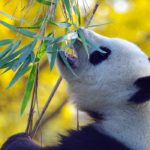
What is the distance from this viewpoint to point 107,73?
4297mm

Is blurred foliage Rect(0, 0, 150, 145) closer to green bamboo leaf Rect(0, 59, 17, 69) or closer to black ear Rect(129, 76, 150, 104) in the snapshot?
black ear Rect(129, 76, 150, 104)

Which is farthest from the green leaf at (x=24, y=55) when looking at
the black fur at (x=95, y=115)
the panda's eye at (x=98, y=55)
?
the black fur at (x=95, y=115)

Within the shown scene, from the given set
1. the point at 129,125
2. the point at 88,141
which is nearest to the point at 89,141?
the point at 88,141

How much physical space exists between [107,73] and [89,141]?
44 centimetres

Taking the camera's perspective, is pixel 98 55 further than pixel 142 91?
Yes

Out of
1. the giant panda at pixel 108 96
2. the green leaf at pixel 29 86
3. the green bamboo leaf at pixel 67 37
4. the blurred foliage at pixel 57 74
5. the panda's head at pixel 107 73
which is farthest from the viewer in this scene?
the blurred foliage at pixel 57 74

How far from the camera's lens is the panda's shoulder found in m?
4.09

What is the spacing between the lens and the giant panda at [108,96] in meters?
4.11

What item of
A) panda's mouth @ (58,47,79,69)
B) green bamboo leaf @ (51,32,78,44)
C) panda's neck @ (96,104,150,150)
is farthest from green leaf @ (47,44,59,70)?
panda's neck @ (96,104,150,150)

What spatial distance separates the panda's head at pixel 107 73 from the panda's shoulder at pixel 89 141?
0.21 metres

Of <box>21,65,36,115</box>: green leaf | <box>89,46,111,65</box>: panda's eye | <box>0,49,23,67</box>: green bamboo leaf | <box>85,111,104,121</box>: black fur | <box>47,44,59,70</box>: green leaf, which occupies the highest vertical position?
<box>0,49,23,67</box>: green bamboo leaf

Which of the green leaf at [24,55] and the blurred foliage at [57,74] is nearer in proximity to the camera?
the green leaf at [24,55]

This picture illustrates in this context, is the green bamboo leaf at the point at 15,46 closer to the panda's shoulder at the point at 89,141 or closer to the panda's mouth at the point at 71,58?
the panda's mouth at the point at 71,58

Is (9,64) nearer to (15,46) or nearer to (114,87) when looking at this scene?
(15,46)
